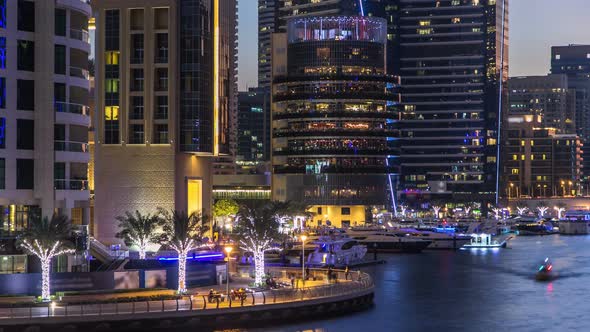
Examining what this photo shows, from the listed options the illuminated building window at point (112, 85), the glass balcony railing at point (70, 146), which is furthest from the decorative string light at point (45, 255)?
the illuminated building window at point (112, 85)

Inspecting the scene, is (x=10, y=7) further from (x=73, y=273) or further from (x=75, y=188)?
(x=73, y=273)

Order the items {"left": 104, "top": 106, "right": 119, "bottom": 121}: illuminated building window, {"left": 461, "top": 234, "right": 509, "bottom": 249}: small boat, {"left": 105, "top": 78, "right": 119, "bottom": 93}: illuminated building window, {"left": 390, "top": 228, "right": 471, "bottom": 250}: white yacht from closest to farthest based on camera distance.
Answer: {"left": 105, "top": 78, "right": 119, "bottom": 93}: illuminated building window
{"left": 104, "top": 106, "right": 119, "bottom": 121}: illuminated building window
{"left": 390, "top": 228, "right": 471, "bottom": 250}: white yacht
{"left": 461, "top": 234, "right": 509, "bottom": 249}: small boat

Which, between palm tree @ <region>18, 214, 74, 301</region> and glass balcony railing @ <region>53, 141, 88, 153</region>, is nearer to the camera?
palm tree @ <region>18, 214, 74, 301</region>

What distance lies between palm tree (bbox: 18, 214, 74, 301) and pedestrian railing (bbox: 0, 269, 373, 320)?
3.32 m

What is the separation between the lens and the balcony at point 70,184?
92.2 m

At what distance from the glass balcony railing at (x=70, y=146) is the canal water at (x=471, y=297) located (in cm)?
2505

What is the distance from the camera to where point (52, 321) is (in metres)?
75.4

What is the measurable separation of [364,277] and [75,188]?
27286 millimetres

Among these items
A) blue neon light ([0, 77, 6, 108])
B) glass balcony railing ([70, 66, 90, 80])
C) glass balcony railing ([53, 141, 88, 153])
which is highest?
glass balcony railing ([70, 66, 90, 80])

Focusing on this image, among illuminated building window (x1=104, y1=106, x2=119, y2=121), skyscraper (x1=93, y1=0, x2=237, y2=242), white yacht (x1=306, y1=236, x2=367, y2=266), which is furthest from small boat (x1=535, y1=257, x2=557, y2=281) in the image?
illuminated building window (x1=104, y1=106, x2=119, y2=121)

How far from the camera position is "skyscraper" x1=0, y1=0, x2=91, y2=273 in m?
89.7

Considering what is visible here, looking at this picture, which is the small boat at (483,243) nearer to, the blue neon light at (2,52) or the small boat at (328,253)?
Answer: the small boat at (328,253)

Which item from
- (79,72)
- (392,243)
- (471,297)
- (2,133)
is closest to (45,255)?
(2,133)

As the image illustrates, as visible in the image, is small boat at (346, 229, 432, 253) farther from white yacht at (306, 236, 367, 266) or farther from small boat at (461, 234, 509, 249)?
white yacht at (306, 236, 367, 266)
